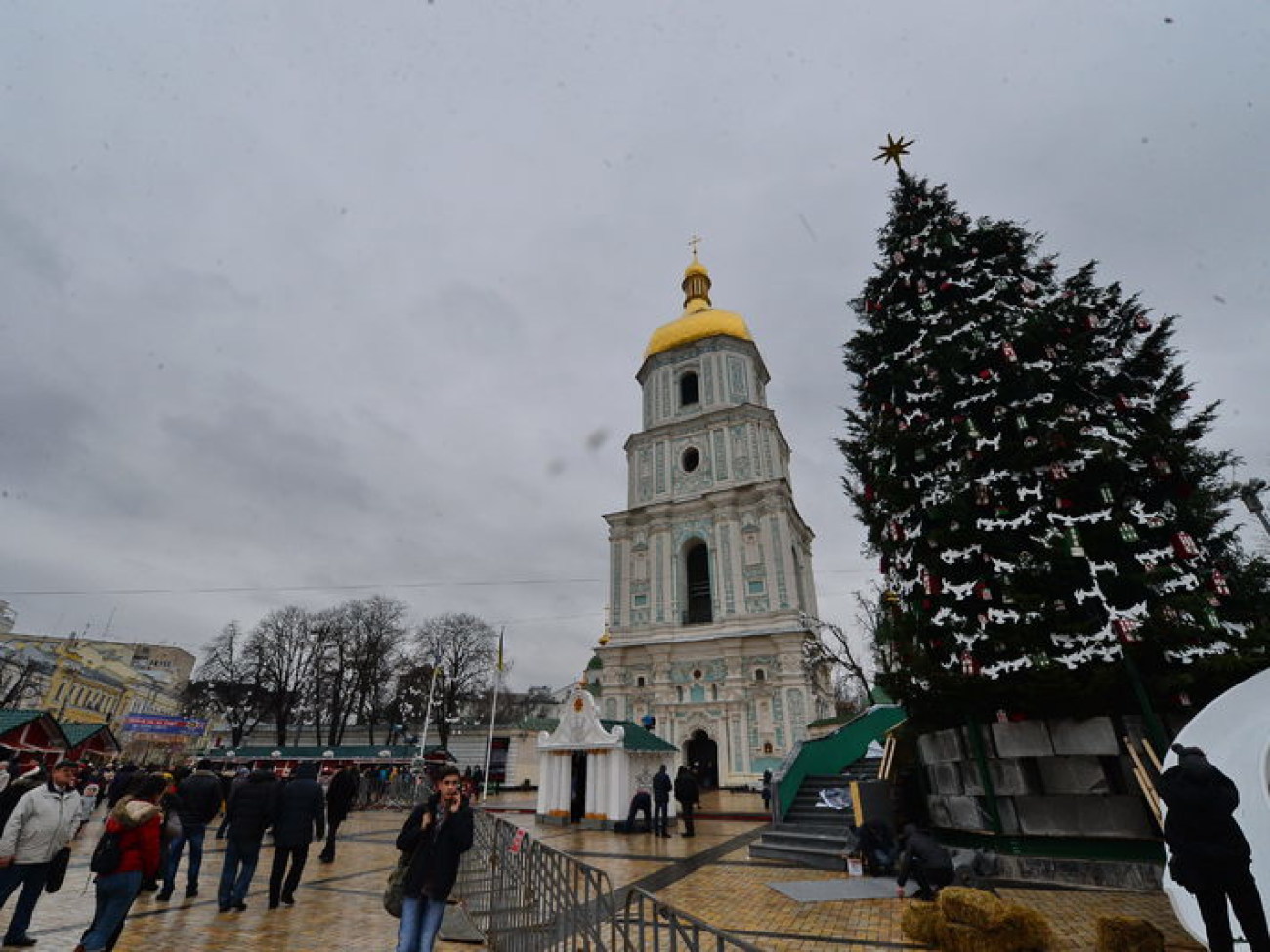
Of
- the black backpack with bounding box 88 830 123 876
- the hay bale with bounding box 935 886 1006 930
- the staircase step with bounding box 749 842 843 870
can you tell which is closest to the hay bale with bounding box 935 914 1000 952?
the hay bale with bounding box 935 886 1006 930

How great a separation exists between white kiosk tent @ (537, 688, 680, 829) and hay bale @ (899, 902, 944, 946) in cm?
1029

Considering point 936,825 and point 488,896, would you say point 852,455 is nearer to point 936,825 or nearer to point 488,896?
point 936,825

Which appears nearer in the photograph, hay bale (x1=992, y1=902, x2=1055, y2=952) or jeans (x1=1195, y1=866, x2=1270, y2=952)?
jeans (x1=1195, y1=866, x2=1270, y2=952)

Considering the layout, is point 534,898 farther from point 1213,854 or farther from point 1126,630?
point 1126,630

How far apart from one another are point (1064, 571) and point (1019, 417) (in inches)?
85.8

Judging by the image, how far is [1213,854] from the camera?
410cm

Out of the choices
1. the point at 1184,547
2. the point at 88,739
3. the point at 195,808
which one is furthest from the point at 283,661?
the point at 1184,547

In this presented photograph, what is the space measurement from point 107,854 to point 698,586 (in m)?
27.9

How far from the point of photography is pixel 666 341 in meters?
37.4

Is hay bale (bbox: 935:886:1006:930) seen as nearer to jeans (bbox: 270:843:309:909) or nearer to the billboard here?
jeans (bbox: 270:843:309:909)

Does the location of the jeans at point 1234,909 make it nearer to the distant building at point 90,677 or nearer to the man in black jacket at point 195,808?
the man in black jacket at point 195,808

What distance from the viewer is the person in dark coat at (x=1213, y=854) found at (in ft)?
13.3

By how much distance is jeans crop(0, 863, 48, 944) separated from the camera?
490 centimetres

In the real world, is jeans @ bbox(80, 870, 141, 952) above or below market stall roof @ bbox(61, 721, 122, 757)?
below
